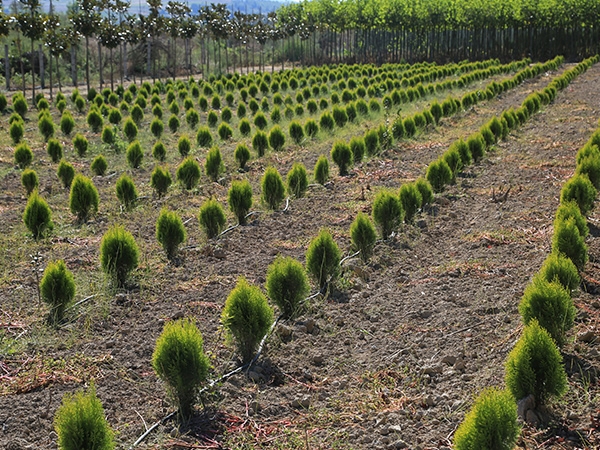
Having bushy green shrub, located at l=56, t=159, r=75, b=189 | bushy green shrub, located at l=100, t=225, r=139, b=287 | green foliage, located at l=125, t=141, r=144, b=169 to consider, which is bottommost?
bushy green shrub, located at l=100, t=225, r=139, b=287

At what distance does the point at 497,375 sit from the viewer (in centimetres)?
484

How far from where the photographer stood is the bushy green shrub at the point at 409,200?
9.09 meters

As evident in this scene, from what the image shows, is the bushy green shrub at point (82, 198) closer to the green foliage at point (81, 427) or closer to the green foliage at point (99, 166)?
the green foliage at point (99, 166)

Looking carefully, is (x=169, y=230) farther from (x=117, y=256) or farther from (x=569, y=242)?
(x=569, y=242)

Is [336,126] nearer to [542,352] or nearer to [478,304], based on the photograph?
[478,304]

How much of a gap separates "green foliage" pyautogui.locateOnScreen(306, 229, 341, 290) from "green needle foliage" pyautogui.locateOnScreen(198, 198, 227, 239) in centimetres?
223

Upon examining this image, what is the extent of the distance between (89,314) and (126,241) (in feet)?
3.31

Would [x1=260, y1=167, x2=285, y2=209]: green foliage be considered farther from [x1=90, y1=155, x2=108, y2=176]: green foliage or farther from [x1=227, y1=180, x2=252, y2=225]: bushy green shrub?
[x1=90, y1=155, x2=108, y2=176]: green foliage

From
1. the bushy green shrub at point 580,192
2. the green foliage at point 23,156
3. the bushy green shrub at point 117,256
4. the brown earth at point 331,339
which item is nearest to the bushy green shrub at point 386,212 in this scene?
the brown earth at point 331,339

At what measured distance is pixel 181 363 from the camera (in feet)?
15.1

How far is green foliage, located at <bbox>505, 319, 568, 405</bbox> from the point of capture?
13.7ft

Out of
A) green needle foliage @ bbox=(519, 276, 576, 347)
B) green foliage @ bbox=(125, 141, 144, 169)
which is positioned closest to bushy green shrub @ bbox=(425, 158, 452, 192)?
green needle foliage @ bbox=(519, 276, 576, 347)

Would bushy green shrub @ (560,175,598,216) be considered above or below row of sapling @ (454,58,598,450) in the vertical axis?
above

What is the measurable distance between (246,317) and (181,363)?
866mm
